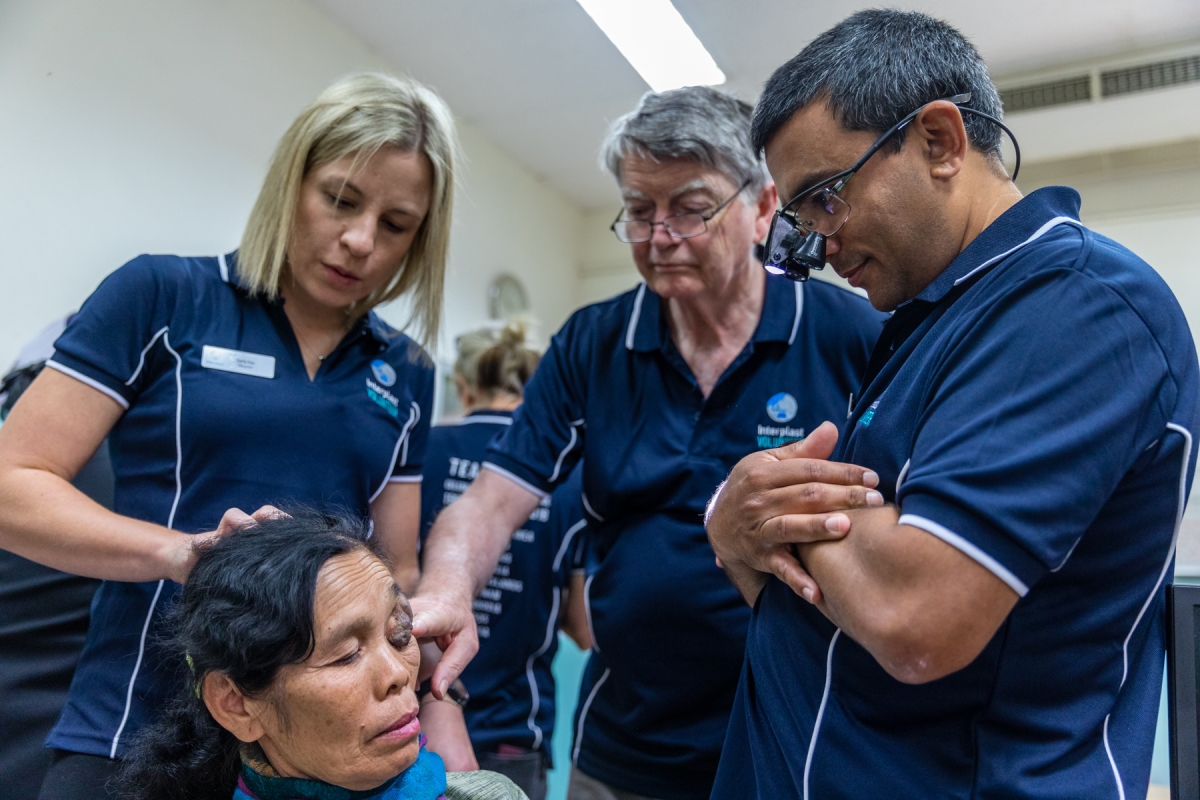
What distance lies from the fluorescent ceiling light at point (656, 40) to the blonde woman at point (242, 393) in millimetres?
2202

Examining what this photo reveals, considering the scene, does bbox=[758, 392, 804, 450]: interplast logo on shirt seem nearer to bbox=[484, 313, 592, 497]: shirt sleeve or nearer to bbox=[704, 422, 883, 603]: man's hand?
bbox=[484, 313, 592, 497]: shirt sleeve

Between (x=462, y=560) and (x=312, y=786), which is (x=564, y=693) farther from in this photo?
(x=312, y=786)

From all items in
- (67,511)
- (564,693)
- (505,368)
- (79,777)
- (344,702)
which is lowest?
(564,693)

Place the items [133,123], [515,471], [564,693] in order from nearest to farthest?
[515,471] < [133,123] < [564,693]

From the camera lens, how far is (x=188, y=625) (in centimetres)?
126

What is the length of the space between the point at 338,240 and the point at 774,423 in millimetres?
875

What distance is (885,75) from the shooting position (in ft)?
3.74

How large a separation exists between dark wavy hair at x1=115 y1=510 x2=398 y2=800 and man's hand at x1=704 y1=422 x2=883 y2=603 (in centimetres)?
57

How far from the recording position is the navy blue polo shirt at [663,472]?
169 cm

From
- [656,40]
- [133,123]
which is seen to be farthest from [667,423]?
[656,40]

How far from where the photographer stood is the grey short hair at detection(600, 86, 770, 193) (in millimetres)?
1835

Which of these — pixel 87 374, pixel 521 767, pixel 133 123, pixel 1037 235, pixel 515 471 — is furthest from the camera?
pixel 133 123

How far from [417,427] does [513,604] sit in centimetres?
110

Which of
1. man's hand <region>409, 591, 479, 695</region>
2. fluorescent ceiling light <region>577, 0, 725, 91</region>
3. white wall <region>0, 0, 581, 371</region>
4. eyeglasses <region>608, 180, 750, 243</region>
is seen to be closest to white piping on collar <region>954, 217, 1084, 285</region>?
eyeglasses <region>608, 180, 750, 243</region>
